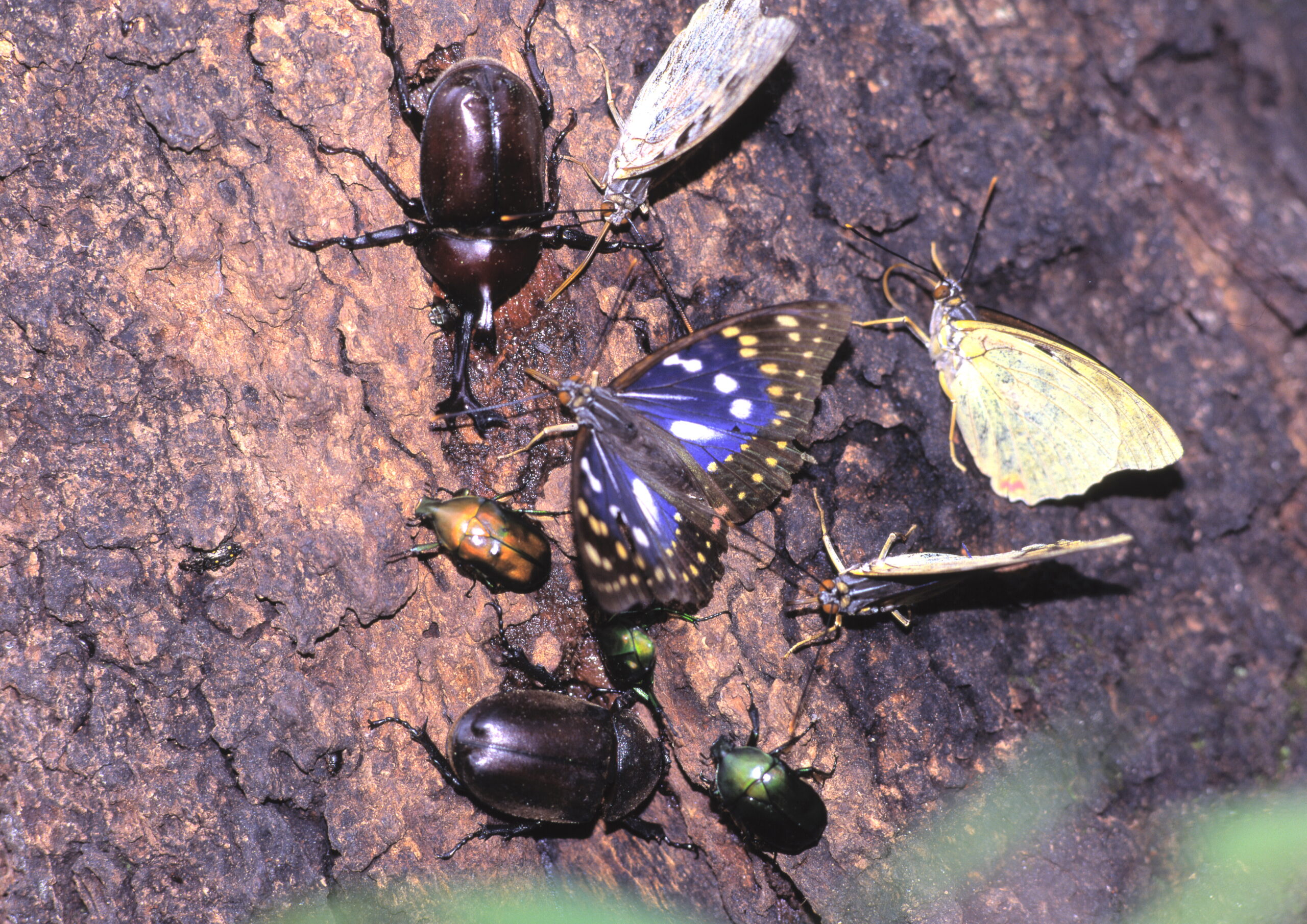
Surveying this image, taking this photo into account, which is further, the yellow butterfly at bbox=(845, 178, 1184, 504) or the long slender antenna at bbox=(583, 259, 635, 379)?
the yellow butterfly at bbox=(845, 178, 1184, 504)

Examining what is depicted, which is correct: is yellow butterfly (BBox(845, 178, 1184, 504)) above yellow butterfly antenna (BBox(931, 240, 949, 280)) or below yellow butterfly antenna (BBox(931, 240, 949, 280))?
below

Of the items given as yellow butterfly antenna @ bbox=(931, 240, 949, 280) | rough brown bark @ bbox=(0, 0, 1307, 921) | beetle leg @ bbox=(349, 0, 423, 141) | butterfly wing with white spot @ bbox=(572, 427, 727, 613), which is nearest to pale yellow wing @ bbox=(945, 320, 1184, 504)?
rough brown bark @ bbox=(0, 0, 1307, 921)

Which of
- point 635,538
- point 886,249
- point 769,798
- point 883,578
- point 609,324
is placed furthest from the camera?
point 886,249

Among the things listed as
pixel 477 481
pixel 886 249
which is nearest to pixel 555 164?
pixel 477 481

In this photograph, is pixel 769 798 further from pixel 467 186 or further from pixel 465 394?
pixel 467 186

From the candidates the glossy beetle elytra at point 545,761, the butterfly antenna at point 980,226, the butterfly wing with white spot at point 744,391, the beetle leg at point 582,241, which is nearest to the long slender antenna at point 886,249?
the butterfly antenna at point 980,226

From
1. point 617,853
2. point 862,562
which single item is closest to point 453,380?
point 862,562

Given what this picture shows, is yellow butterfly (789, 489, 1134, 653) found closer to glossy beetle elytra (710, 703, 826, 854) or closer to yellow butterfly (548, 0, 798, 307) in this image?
glossy beetle elytra (710, 703, 826, 854)

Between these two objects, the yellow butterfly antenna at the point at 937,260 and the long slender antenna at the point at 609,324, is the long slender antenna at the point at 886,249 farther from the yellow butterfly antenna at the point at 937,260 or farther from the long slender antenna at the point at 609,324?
the long slender antenna at the point at 609,324
